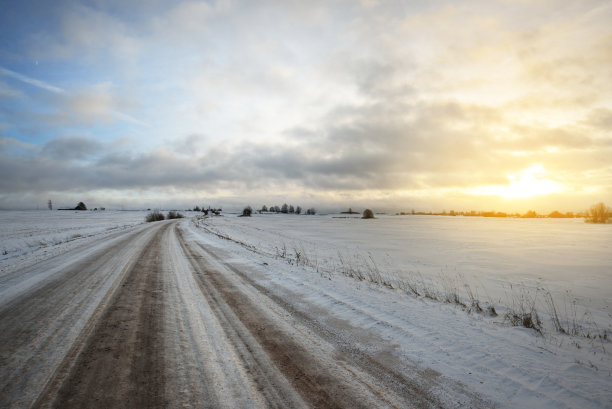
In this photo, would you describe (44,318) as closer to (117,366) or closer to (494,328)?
(117,366)

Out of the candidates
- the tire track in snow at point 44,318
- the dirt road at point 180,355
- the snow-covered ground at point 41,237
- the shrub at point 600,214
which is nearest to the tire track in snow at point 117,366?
the dirt road at point 180,355

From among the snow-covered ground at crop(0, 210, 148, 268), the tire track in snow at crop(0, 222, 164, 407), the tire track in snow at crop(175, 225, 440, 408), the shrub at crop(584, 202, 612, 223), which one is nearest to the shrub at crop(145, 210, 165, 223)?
the snow-covered ground at crop(0, 210, 148, 268)

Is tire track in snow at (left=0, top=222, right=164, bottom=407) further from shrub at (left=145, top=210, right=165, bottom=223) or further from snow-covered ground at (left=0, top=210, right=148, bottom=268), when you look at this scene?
shrub at (left=145, top=210, right=165, bottom=223)

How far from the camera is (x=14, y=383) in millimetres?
3156

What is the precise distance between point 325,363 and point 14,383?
3.73 meters

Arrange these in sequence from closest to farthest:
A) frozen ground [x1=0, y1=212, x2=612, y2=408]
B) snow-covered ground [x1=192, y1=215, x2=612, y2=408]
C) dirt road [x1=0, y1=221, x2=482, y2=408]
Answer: dirt road [x1=0, y1=221, x2=482, y2=408] < frozen ground [x1=0, y1=212, x2=612, y2=408] < snow-covered ground [x1=192, y1=215, x2=612, y2=408]

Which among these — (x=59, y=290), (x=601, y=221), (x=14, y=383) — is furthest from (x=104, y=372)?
(x=601, y=221)

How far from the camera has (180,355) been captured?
392 cm

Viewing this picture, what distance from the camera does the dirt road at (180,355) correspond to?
3.04 metres

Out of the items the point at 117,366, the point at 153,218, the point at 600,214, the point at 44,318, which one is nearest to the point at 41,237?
the point at 44,318

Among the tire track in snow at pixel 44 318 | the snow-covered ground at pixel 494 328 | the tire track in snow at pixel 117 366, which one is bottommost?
the snow-covered ground at pixel 494 328

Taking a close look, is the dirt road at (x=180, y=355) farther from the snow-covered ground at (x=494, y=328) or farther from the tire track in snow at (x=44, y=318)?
the snow-covered ground at (x=494, y=328)

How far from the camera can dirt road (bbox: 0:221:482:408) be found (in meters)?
3.04

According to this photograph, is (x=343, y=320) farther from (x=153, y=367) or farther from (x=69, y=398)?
(x=69, y=398)
